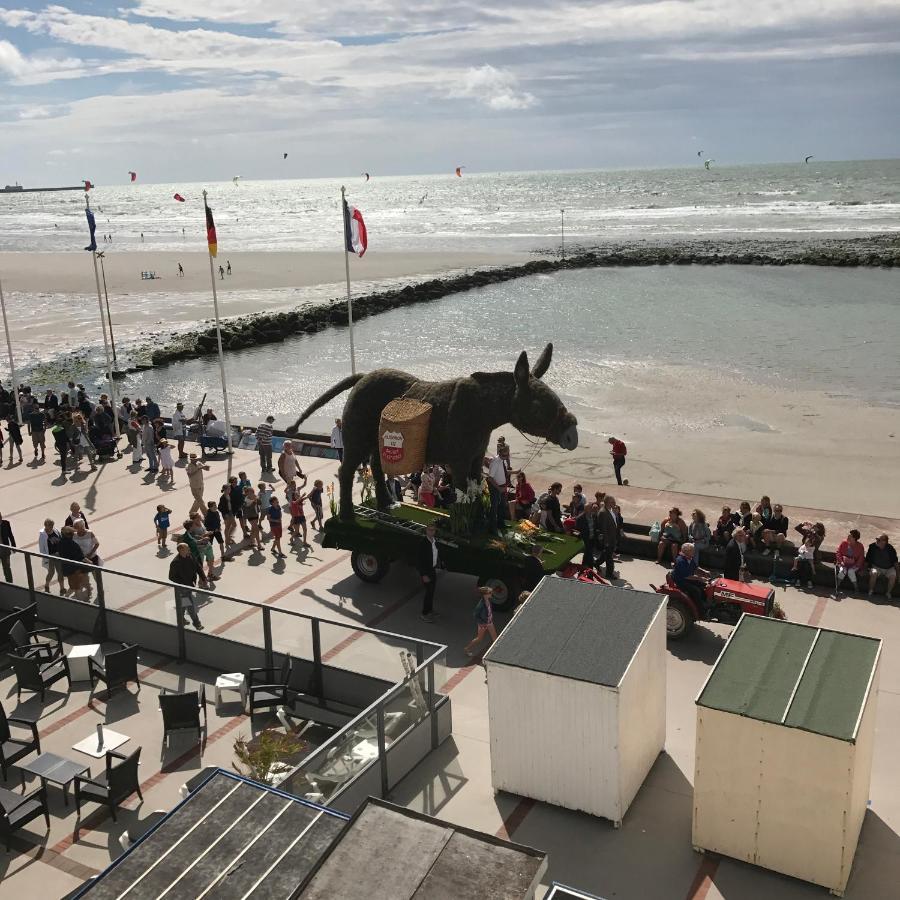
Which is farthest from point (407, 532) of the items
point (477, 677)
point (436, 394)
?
point (477, 677)

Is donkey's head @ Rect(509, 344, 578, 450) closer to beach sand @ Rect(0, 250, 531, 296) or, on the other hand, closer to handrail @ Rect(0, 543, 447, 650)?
handrail @ Rect(0, 543, 447, 650)

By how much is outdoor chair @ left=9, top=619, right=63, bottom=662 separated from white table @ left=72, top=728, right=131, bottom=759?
108 inches


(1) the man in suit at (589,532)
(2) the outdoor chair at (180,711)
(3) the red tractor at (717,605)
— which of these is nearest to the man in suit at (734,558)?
(3) the red tractor at (717,605)

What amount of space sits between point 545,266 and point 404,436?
225 feet

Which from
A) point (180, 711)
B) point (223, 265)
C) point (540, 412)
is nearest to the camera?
point (180, 711)

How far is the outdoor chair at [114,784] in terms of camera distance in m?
10.2

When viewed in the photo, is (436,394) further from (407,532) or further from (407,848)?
(407,848)

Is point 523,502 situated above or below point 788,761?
below

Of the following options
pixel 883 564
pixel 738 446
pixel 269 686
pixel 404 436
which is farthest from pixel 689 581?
pixel 738 446

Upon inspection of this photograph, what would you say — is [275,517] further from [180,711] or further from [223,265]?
[223,265]

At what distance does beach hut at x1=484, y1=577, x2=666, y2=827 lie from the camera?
999 centimetres

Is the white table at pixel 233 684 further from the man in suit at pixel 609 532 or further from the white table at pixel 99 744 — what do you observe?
Answer: the man in suit at pixel 609 532

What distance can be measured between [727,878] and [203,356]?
4227 centimetres

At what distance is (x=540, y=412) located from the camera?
15.9 m
